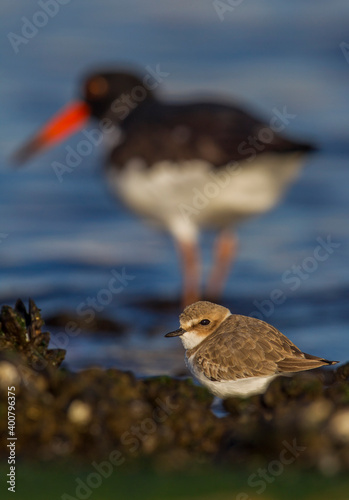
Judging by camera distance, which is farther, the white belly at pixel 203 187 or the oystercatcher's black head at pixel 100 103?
the oystercatcher's black head at pixel 100 103

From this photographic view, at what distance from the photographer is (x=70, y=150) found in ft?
47.6

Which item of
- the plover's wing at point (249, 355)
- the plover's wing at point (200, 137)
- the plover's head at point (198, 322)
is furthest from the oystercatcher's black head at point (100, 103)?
the plover's wing at point (249, 355)

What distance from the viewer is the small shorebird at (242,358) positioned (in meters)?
5.88

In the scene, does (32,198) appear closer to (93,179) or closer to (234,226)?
(93,179)

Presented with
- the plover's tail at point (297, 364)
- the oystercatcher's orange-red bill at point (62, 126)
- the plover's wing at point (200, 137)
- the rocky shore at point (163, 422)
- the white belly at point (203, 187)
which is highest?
the oystercatcher's orange-red bill at point (62, 126)

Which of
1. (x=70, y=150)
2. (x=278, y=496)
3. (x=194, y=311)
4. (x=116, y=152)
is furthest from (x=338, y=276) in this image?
(x=278, y=496)

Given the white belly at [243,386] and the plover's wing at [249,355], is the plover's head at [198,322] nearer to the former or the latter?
the plover's wing at [249,355]

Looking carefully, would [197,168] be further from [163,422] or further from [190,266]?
[163,422]

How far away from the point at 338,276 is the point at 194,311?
4.19 meters

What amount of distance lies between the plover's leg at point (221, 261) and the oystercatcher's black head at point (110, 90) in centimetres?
183

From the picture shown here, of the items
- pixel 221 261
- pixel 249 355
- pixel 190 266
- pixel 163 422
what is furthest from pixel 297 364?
pixel 221 261

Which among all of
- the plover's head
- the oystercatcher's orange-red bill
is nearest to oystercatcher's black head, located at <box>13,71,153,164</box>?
the oystercatcher's orange-red bill

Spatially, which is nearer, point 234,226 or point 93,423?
point 93,423

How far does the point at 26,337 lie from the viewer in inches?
224
